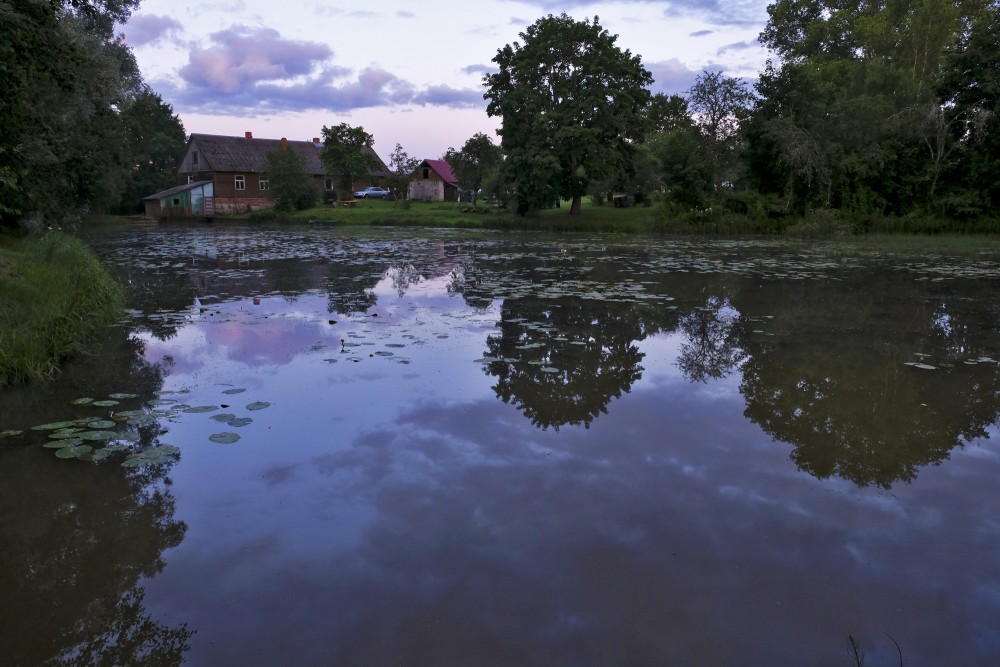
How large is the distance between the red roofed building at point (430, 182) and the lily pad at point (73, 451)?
60187mm

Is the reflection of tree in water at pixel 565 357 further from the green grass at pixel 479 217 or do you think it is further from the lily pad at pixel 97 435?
the green grass at pixel 479 217

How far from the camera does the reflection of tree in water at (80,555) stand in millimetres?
2688

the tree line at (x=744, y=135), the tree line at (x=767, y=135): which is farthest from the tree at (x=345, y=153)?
the tree line at (x=767, y=135)

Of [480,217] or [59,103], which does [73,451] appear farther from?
[480,217]

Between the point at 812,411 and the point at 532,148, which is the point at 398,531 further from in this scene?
the point at 532,148

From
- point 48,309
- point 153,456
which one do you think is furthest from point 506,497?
point 48,309

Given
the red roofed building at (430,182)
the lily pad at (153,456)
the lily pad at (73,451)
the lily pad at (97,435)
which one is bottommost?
the lily pad at (153,456)

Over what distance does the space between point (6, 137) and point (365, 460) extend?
386 inches

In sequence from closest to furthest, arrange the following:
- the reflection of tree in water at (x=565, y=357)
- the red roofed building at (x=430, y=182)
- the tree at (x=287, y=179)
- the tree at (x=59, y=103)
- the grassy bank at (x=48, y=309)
A: the reflection of tree in water at (x=565, y=357)
the grassy bank at (x=48, y=309)
the tree at (x=59, y=103)
the tree at (x=287, y=179)
the red roofed building at (x=430, y=182)

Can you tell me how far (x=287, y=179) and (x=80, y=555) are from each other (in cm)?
4740

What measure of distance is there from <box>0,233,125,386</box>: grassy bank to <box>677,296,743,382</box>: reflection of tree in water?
667 centimetres

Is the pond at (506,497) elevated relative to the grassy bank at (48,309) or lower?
lower

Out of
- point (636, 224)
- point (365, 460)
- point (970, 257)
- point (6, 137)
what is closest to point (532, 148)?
point (636, 224)

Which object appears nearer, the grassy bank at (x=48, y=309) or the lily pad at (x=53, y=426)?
the lily pad at (x=53, y=426)
